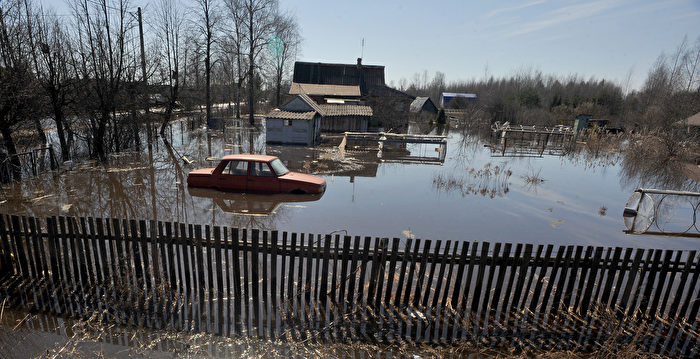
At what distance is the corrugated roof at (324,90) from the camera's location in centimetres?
3869

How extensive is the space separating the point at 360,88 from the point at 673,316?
3848cm

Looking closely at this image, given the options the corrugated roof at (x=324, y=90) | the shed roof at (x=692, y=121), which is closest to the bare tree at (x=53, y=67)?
the corrugated roof at (x=324, y=90)

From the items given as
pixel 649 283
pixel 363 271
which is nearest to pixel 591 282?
pixel 649 283

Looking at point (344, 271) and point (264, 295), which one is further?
point (264, 295)

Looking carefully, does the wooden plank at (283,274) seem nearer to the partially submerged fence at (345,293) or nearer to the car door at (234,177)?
the partially submerged fence at (345,293)

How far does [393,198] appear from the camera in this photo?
11.7m

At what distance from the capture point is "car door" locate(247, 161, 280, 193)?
11117 mm

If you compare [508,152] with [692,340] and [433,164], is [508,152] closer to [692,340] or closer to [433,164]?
[433,164]

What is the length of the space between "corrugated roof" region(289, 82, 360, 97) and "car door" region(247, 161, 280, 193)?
28756 millimetres

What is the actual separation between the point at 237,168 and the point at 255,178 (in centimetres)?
77

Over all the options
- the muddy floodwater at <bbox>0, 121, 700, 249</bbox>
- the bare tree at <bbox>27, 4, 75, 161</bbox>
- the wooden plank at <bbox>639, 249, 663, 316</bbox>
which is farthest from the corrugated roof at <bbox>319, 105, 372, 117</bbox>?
the wooden plank at <bbox>639, 249, 663, 316</bbox>

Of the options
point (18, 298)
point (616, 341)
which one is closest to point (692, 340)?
point (616, 341)

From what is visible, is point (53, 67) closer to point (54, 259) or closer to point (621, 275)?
point (54, 259)

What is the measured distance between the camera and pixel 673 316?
5.38 meters
